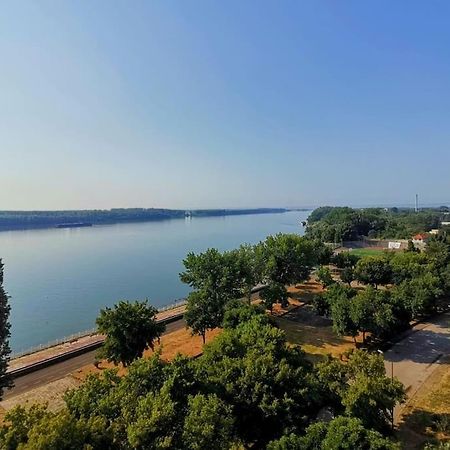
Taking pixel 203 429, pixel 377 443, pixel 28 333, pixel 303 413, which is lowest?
pixel 28 333

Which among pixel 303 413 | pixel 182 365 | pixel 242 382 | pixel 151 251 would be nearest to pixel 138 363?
pixel 182 365

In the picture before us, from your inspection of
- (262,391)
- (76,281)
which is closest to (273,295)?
(262,391)

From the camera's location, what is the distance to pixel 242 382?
15734 mm

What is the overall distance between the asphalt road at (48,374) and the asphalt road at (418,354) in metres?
22.6

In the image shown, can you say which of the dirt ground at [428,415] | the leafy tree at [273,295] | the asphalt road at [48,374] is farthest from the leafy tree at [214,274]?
the dirt ground at [428,415]

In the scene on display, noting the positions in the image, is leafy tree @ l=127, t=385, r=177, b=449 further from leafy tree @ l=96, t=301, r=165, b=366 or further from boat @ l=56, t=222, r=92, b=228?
boat @ l=56, t=222, r=92, b=228

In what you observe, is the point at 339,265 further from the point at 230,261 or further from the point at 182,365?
the point at 182,365

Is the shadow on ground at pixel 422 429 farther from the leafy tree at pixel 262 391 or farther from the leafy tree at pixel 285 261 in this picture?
the leafy tree at pixel 285 261

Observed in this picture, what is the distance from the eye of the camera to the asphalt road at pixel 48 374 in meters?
24.1

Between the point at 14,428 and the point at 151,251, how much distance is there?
91.6 meters

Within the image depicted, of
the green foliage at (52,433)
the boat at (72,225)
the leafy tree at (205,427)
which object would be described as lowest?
the leafy tree at (205,427)

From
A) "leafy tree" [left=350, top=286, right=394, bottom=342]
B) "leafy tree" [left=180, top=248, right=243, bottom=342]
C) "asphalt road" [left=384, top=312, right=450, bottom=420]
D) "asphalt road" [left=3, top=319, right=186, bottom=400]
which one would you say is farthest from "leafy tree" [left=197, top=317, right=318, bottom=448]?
"asphalt road" [left=3, top=319, right=186, bottom=400]

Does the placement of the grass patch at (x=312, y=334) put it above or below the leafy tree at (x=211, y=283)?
below

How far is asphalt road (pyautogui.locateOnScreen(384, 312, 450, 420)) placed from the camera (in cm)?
2392
